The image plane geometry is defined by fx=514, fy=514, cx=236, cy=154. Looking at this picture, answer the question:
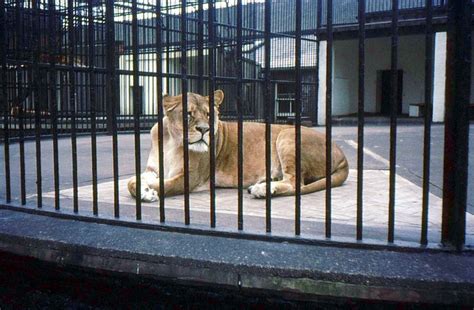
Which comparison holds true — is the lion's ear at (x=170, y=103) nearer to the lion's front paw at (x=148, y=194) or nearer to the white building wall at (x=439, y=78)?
the lion's front paw at (x=148, y=194)

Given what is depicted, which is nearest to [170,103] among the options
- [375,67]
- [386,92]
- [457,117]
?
[457,117]

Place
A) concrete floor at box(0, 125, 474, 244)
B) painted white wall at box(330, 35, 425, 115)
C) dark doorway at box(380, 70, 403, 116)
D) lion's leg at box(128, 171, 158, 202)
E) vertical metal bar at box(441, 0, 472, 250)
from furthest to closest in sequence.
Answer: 1. dark doorway at box(380, 70, 403, 116)
2. painted white wall at box(330, 35, 425, 115)
3. lion's leg at box(128, 171, 158, 202)
4. concrete floor at box(0, 125, 474, 244)
5. vertical metal bar at box(441, 0, 472, 250)

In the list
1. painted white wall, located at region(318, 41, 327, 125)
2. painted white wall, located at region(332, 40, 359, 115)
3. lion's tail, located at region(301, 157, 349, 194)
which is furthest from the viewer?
painted white wall, located at region(332, 40, 359, 115)

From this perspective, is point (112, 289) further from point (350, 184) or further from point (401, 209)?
point (350, 184)

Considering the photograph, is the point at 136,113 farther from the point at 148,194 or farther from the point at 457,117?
the point at 457,117

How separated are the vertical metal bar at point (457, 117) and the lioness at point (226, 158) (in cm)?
195

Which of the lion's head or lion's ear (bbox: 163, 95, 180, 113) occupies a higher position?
lion's ear (bbox: 163, 95, 180, 113)

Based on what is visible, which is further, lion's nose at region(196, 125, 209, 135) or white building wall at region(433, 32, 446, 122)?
white building wall at region(433, 32, 446, 122)

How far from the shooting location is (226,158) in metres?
4.91

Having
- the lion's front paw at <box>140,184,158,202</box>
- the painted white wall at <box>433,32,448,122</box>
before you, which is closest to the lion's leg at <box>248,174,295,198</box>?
the lion's front paw at <box>140,184,158,202</box>

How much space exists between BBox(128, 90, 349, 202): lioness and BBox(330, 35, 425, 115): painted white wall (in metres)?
18.0

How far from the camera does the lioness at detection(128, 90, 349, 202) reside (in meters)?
4.32

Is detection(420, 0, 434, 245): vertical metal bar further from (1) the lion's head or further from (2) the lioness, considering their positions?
(1) the lion's head

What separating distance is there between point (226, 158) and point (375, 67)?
21109mm
